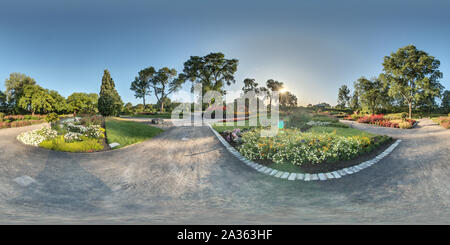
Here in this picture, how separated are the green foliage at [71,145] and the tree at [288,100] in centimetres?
1149

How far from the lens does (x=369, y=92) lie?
14.4 metres

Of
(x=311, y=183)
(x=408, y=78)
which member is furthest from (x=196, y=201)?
(x=408, y=78)

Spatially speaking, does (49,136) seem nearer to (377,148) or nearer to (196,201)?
(196,201)

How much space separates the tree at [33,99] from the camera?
780 centimetres

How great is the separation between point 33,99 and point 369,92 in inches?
936

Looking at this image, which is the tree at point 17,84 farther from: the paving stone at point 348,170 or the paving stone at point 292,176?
the paving stone at point 348,170

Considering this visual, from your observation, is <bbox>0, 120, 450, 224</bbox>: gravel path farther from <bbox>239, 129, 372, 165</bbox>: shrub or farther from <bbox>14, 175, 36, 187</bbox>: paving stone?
<bbox>239, 129, 372, 165</bbox>: shrub

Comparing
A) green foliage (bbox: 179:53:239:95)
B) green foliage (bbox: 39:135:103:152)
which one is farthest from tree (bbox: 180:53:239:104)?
green foliage (bbox: 39:135:103:152)

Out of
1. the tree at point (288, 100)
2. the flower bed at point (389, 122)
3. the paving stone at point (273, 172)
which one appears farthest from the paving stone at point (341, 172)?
the flower bed at point (389, 122)

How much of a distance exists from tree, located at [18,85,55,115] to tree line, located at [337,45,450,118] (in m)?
20.0

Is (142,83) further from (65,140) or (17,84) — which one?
(65,140)

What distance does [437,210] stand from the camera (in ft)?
7.88
